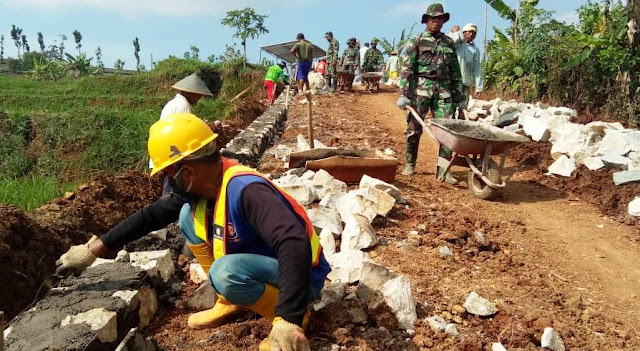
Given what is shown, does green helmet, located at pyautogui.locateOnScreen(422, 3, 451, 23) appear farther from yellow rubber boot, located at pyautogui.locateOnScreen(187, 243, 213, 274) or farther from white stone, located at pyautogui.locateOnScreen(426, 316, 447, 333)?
yellow rubber boot, located at pyautogui.locateOnScreen(187, 243, 213, 274)

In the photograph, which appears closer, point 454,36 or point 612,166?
point 612,166

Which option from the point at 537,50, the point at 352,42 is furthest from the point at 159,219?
the point at 352,42

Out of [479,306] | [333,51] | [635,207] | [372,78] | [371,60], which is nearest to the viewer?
[479,306]

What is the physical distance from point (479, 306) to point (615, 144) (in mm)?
4402

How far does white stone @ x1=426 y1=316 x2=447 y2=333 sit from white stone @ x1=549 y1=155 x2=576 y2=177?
412cm

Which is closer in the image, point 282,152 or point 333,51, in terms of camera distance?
point 282,152

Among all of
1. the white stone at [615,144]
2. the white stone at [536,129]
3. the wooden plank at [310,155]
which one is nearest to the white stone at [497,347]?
the wooden plank at [310,155]

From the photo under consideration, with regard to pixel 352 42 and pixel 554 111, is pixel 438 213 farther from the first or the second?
pixel 352 42

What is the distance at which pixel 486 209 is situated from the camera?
4781 millimetres

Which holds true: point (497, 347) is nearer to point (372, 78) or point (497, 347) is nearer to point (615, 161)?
point (615, 161)

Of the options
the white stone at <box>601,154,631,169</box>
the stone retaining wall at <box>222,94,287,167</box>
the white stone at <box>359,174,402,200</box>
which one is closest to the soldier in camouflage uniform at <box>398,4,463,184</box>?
the white stone at <box>359,174,402,200</box>

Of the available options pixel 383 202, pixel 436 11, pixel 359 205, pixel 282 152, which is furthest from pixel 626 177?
pixel 282 152

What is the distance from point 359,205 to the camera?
3.93 m

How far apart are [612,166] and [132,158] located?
8.87m
